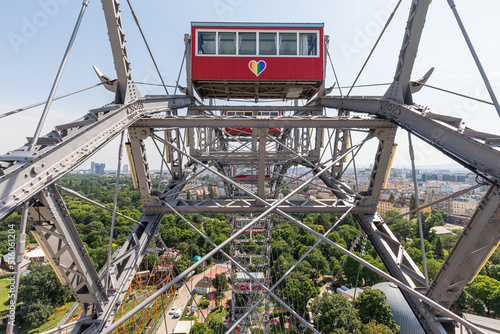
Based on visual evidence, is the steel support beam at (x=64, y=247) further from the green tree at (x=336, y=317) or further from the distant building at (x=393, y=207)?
the distant building at (x=393, y=207)

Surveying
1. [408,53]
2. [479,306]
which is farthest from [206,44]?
[479,306]

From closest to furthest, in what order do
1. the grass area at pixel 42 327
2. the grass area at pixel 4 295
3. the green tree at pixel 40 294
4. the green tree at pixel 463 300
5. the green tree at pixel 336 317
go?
the green tree at pixel 336 317
the grass area at pixel 42 327
the green tree at pixel 40 294
the green tree at pixel 463 300
the grass area at pixel 4 295

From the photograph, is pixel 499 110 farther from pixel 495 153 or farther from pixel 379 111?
pixel 379 111

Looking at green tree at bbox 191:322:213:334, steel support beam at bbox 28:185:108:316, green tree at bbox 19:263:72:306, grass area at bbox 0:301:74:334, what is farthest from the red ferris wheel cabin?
green tree at bbox 19:263:72:306

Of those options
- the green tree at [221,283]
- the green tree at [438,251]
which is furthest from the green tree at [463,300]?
the green tree at [221,283]

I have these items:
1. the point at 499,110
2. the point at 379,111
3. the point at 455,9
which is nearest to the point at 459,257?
the point at 499,110

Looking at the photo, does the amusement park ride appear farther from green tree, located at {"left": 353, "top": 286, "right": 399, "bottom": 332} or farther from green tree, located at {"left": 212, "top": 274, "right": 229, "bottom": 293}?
green tree, located at {"left": 212, "top": 274, "right": 229, "bottom": 293}

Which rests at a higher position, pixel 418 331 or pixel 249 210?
pixel 249 210
